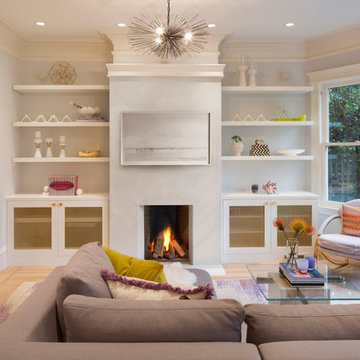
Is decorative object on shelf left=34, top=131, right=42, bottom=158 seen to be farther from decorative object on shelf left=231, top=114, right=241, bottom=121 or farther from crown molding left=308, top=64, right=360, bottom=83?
crown molding left=308, top=64, right=360, bottom=83

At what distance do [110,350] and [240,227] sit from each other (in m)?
3.48

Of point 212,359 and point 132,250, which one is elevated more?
point 212,359

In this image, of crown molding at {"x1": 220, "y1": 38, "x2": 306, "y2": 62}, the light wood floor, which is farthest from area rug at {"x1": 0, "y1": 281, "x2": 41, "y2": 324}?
crown molding at {"x1": 220, "y1": 38, "x2": 306, "y2": 62}

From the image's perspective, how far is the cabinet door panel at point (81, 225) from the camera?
172 inches

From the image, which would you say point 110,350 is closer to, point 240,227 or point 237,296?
point 237,296

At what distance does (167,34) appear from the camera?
9.42 ft

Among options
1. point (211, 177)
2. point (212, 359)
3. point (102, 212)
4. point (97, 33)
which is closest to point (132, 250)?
point (102, 212)

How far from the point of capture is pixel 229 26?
409 cm

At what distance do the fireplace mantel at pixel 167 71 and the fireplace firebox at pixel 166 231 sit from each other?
1.54 m

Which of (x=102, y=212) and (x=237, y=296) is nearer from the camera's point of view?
(x=237, y=296)

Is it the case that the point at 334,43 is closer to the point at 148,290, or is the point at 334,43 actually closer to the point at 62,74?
the point at 62,74

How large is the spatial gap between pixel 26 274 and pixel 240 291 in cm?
230

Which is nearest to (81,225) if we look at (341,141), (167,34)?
(167,34)

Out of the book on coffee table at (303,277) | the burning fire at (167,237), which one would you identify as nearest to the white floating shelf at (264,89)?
the burning fire at (167,237)
